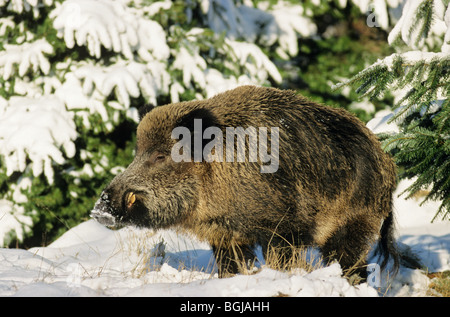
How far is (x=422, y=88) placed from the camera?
4.38m

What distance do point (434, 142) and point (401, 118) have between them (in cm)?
66

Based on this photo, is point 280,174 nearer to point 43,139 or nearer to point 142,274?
point 142,274

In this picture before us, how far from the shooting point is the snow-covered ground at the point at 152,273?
334cm

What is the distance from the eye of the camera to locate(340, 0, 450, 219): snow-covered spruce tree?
4.31m

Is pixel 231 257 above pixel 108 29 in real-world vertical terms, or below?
below

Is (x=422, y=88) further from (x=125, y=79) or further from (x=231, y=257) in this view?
(x=125, y=79)

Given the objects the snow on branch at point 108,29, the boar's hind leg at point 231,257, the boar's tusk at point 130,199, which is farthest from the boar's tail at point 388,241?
the snow on branch at point 108,29

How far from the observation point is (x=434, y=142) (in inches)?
168

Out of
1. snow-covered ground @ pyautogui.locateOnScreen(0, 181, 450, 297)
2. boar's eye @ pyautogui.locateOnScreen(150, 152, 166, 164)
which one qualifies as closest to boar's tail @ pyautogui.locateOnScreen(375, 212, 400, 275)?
snow-covered ground @ pyautogui.locateOnScreen(0, 181, 450, 297)

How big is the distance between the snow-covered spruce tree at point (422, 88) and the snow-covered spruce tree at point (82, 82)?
340 cm

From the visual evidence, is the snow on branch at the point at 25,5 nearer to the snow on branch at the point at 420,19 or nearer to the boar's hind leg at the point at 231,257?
the boar's hind leg at the point at 231,257

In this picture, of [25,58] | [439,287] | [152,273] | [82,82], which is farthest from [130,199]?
[25,58]

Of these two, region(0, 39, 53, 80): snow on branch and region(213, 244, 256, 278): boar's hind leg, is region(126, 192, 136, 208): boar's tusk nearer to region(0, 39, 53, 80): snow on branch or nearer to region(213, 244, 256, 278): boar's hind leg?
region(213, 244, 256, 278): boar's hind leg

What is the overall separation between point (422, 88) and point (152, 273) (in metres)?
2.72
